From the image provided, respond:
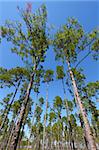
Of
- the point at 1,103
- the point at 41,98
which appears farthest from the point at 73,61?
the point at 41,98

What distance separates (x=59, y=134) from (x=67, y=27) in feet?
109

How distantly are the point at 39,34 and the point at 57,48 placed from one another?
3.07 meters

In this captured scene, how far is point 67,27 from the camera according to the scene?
13.6 meters

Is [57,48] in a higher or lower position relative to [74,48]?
higher

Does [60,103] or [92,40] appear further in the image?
[60,103]

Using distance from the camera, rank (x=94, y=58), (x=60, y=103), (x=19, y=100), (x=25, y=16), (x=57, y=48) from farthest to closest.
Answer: (x=60, y=103), (x=19, y=100), (x=57, y=48), (x=94, y=58), (x=25, y=16)

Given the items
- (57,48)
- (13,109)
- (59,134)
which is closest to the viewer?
(57,48)

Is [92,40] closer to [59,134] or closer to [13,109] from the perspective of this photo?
[13,109]

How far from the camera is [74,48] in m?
13.2

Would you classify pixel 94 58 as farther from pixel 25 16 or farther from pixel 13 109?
pixel 13 109

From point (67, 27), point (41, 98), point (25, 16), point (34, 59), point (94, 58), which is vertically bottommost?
point (34, 59)

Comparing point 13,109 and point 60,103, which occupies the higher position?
point 60,103

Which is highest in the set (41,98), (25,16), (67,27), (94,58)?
(41,98)

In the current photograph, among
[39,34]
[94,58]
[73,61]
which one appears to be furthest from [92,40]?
[39,34]
